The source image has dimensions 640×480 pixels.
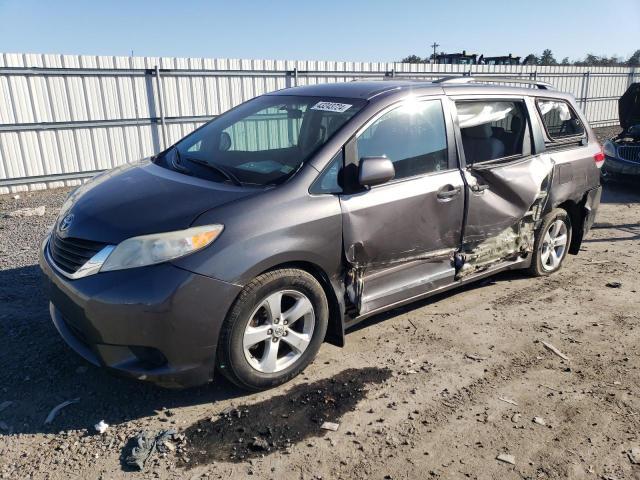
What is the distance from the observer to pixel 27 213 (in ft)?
25.2

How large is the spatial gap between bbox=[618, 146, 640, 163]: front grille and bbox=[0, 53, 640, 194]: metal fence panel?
4.92 m

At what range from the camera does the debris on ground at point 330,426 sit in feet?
9.66

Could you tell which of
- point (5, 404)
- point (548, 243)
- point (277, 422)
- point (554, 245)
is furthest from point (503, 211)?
point (5, 404)

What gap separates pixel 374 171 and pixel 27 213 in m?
6.36

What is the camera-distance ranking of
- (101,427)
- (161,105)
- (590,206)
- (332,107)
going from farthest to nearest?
(161,105) → (590,206) → (332,107) → (101,427)

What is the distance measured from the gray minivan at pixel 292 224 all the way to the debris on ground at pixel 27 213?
4465 mm

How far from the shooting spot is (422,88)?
13.0ft

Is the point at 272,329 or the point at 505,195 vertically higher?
the point at 505,195

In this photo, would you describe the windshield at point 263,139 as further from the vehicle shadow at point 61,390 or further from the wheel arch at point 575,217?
the wheel arch at point 575,217

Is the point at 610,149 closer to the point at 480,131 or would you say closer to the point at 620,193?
the point at 620,193

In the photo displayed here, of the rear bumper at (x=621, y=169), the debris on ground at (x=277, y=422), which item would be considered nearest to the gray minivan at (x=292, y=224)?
the debris on ground at (x=277, y=422)

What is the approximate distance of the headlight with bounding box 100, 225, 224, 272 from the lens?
280 cm

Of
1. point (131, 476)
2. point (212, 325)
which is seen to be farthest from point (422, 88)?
point (131, 476)

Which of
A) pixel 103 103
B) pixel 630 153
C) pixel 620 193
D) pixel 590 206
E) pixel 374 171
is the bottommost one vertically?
pixel 620 193
